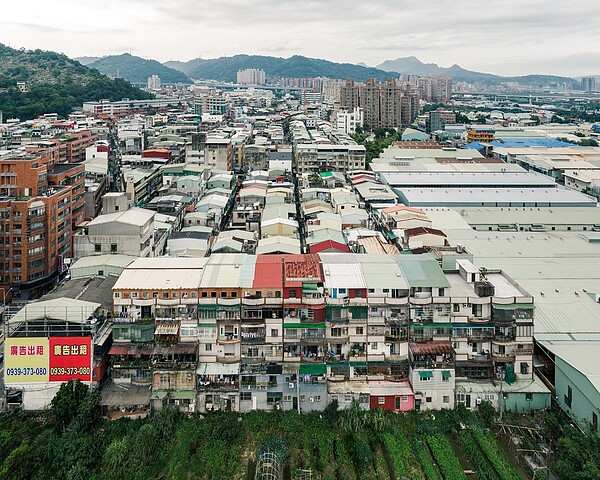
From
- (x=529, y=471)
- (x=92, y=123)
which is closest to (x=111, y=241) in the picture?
(x=529, y=471)

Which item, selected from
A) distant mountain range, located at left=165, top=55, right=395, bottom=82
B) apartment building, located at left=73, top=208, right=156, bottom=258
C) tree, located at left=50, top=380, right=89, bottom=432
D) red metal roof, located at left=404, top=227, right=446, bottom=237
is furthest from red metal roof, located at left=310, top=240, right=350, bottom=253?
distant mountain range, located at left=165, top=55, right=395, bottom=82

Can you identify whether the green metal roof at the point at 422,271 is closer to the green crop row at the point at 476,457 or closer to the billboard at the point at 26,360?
the green crop row at the point at 476,457

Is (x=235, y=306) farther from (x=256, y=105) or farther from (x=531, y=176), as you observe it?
(x=256, y=105)

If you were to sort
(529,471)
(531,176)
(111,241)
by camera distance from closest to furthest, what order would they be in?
(529,471) → (111,241) → (531,176)

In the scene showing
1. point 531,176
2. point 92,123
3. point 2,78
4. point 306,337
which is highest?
point 2,78

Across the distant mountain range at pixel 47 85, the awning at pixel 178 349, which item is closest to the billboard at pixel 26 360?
the awning at pixel 178 349

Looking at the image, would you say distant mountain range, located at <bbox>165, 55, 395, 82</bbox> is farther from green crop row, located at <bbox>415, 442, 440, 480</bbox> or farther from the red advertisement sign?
green crop row, located at <bbox>415, 442, 440, 480</bbox>

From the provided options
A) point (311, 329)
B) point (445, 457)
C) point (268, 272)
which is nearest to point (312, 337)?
point (311, 329)
